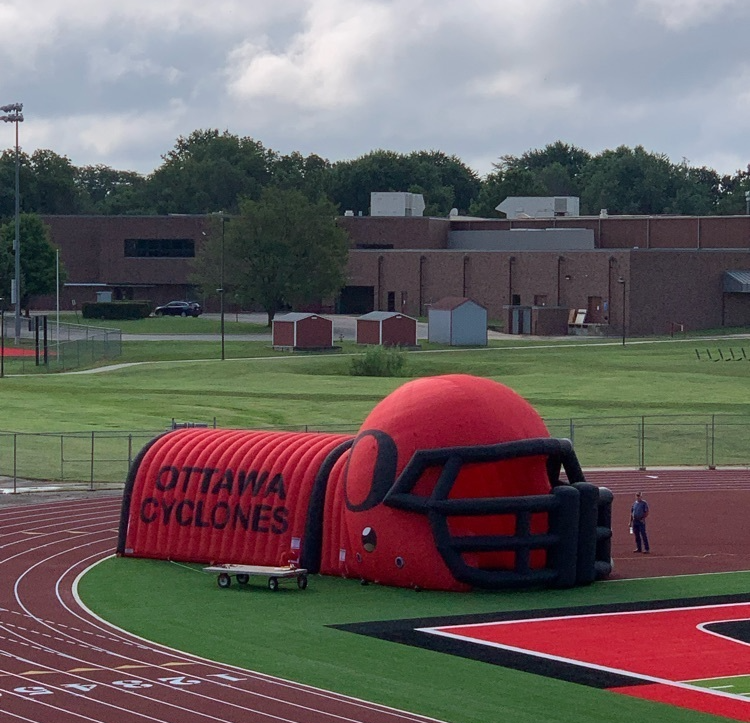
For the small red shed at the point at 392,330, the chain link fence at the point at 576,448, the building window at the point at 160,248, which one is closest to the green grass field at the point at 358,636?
the chain link fence at the point at 576,448

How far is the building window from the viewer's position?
488 feet

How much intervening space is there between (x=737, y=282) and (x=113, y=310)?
181 feet

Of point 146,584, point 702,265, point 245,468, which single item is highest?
point 702,265

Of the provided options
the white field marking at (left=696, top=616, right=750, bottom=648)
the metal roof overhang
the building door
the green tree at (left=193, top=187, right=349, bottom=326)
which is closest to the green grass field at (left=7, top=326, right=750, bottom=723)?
the white field marking at (left=696, top=616, right=750, bottom=648)

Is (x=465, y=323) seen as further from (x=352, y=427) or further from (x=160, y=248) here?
(x=352, y=427)

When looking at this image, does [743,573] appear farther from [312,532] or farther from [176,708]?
[176,708]

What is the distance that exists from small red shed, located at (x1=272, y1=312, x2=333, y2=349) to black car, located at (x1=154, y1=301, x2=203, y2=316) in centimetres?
3451

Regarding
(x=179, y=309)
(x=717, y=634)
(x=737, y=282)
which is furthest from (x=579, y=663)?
(x=179, y=309)

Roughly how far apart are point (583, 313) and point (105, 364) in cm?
4563

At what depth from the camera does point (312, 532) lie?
3362cm

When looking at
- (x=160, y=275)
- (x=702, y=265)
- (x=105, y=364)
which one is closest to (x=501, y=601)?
(x=105, y=364)

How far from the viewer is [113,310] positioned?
13312cm

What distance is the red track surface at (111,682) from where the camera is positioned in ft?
69.5

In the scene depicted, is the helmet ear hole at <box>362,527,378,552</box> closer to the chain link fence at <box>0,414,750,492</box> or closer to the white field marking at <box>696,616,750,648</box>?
the white field marking at <box>696,616,750,648</box>
